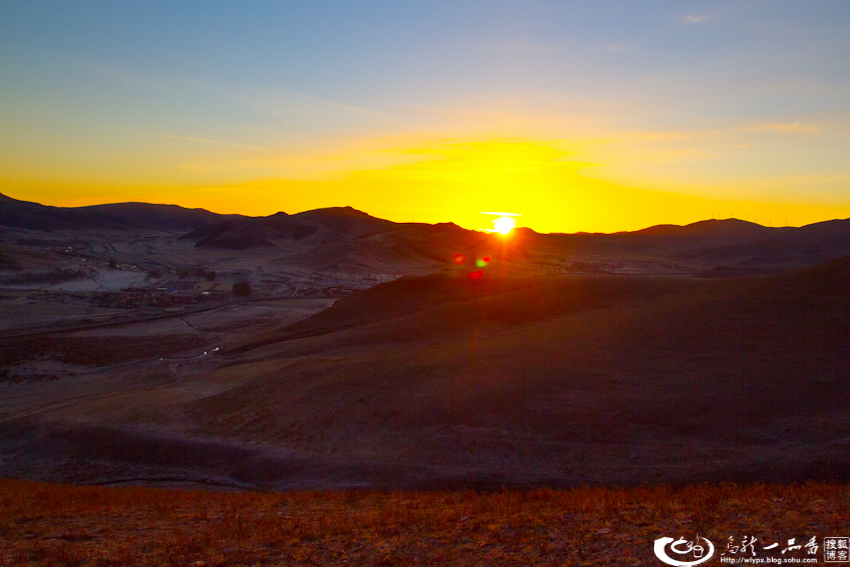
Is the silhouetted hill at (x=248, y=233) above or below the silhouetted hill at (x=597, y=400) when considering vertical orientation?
above

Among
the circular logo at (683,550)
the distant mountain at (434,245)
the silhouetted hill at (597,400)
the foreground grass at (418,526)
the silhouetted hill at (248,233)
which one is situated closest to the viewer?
the circular logo at (683,550)

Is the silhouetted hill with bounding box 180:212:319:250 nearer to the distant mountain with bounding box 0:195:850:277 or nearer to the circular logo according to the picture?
the distant mountain with bounding box 0:195:850:277

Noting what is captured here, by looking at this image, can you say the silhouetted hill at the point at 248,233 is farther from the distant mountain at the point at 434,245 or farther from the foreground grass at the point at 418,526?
the foreground grass at the point at 418,526

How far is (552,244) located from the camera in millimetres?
198375

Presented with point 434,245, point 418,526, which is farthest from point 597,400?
point 434,245

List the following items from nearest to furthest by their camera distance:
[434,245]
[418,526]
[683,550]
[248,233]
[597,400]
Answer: [683,550] < [418,526] < [597,400] < [434,245] < [248,233]

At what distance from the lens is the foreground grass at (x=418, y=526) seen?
25.1 ft

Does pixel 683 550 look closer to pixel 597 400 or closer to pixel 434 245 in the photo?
pixel 597 400

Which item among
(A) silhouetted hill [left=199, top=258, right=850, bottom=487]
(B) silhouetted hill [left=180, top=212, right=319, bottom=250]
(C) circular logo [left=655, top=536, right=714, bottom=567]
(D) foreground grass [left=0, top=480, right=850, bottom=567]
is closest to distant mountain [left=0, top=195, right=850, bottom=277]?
(B) silhouetted hill [left=180, top=212, right=319, bottom=250]

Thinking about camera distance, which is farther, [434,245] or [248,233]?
[248,233]

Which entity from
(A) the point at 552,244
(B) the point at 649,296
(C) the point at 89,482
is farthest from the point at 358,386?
(A) the point at 552,244

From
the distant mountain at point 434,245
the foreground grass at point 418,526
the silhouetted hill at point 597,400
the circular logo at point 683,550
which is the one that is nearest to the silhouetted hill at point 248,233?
the distant mountain at point 434,245

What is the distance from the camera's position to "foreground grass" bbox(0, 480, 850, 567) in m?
7.65

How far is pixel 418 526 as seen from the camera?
357 inches
